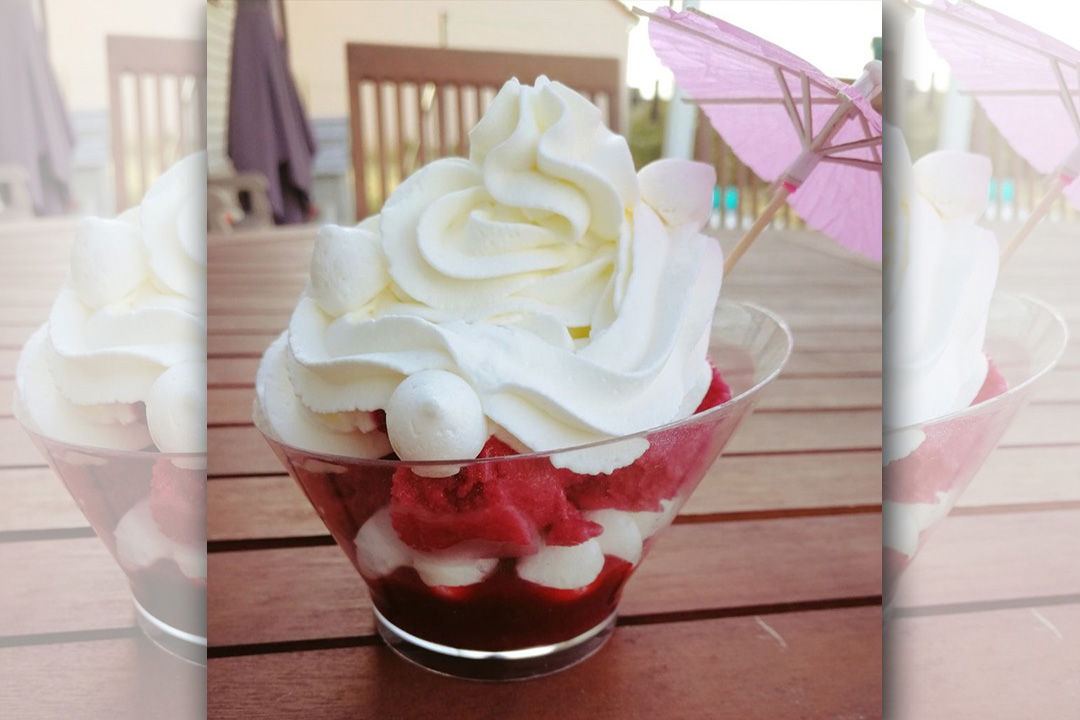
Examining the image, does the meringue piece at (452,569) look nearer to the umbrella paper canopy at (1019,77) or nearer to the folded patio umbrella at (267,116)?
the umbrella paper canopy at (1019,77)

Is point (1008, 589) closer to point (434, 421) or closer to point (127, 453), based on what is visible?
point (434, 421)

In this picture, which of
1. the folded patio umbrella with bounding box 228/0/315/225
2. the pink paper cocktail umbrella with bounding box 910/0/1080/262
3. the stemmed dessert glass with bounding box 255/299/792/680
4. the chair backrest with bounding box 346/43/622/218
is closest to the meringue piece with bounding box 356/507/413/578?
the stemmed dessert glass with bounding box 255/299/792/680

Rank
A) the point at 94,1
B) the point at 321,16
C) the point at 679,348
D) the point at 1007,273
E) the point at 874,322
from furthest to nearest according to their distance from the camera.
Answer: the point at 321,16, the point at 874,322, the point at 1007,273, the point at 679,348, the point at 94,1

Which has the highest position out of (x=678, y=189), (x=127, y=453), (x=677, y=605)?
(x=678, y=189)

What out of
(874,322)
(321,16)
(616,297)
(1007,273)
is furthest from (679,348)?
(321,16)

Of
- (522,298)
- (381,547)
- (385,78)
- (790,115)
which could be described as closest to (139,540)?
(381,547)

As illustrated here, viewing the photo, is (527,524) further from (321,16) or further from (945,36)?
(321,16)

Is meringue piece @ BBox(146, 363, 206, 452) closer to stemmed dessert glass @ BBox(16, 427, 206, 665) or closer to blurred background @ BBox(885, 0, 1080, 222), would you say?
stemmed dessert glass @ BBox(16, 427, 206, 665)
